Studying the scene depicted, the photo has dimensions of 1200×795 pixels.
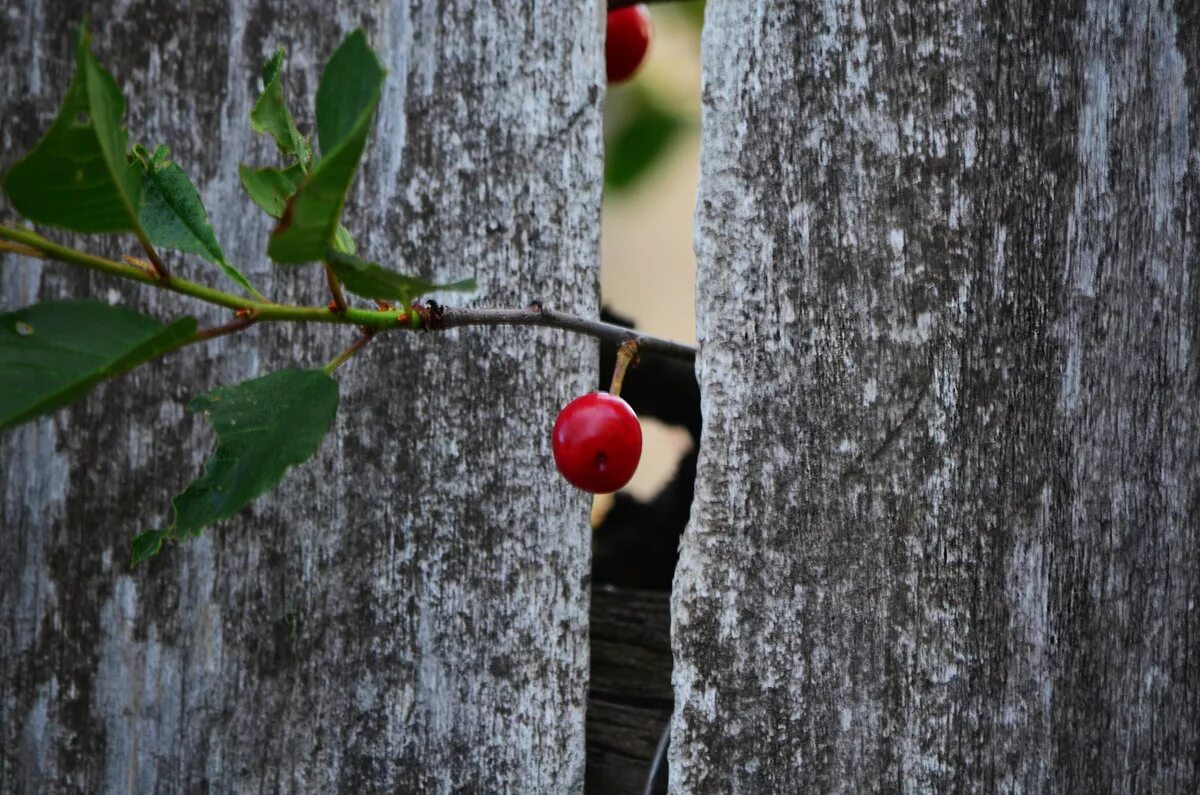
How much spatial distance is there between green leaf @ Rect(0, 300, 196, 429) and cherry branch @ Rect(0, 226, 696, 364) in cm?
3

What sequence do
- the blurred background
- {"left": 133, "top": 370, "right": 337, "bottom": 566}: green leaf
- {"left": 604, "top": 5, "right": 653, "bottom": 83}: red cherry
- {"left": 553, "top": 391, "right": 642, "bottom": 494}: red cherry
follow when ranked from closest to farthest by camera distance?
{"left": 133, "top": 370, "right": 337, "bottom": 566}: green leaf < {"left": 553, "top": 391, "right": 642, "bottom": 494}: red cherry < {"left": 604, "top": 5, "right": 653, "bottom": 83}: red cherry < the blurred background

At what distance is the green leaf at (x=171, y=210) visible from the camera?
70 cm

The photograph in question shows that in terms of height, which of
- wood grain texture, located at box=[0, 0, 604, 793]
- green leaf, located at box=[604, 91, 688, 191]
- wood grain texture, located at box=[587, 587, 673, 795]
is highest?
green leaf, located at box=[604, 91, 688, 191]

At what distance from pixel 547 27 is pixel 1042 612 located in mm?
797

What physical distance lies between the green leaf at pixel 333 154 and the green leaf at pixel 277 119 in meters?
0.16

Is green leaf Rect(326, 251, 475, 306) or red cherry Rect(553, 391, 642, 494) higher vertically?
green leaf Rect(326, 251, 475, 306)

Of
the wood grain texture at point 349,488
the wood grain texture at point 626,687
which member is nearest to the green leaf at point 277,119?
the wood grain texture at point 349,488

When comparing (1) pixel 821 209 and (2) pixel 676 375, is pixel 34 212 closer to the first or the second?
(1) pixel 821 209

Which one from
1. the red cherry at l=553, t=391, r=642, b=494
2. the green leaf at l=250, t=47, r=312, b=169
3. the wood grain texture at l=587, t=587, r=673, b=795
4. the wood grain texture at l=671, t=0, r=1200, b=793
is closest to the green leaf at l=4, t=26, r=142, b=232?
the green leaf at l=250, t=47, r=312, b=169

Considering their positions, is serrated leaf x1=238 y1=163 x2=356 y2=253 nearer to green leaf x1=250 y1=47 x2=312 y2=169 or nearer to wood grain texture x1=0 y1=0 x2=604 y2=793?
green leaf x1=250 y1=47 x2=312 y2=169

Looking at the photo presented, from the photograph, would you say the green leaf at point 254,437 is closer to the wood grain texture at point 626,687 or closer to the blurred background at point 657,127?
the wood grain texture at point 626,687

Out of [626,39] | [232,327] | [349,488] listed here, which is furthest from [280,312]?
[626,39]

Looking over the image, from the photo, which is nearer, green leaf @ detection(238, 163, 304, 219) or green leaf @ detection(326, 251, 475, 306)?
green leaf @ detection(326, 251, 475, 306)

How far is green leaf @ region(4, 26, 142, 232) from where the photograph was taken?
53 cm
